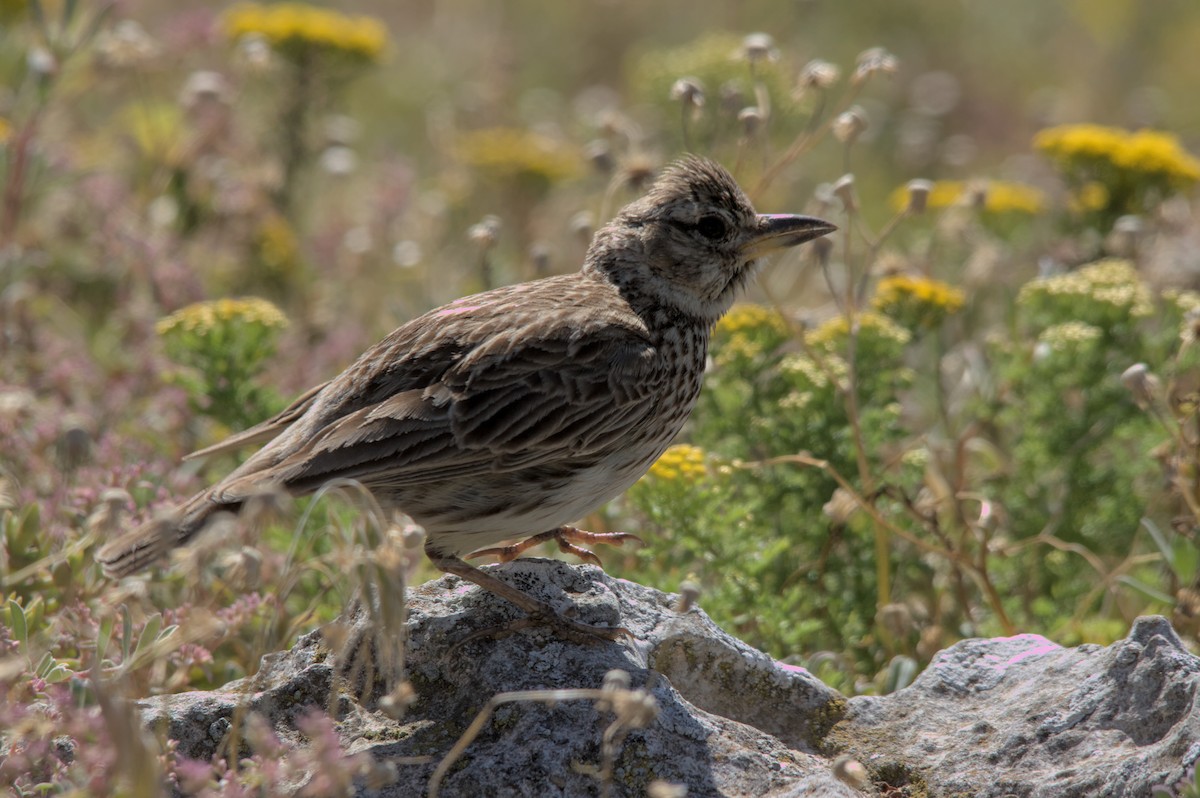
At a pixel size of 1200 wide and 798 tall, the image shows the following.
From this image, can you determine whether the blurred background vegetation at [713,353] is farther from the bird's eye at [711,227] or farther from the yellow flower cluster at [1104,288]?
the bird's eye at [711,227]

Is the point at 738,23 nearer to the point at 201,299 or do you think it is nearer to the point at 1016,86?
the point at 1016,86

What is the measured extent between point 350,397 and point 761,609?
5.33ft

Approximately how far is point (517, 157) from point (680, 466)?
14.4ft

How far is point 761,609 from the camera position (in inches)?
189

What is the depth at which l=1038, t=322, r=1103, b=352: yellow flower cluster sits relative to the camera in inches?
217

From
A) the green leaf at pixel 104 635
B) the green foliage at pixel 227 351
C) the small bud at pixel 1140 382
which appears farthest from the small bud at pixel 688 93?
the green leaf at pixel 104 635

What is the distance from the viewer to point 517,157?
28.9 feet

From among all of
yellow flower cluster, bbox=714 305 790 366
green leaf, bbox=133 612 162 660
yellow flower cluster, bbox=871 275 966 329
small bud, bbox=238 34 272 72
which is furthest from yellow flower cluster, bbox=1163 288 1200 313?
small bud, bbox=238 34 272 72

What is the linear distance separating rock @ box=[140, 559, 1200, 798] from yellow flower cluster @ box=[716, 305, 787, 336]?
174cm

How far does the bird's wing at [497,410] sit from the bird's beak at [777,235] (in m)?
0.66

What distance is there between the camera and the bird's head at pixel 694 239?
4.95 metres

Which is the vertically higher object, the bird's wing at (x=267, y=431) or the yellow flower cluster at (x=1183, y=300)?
the yellow flower cluster at (x=1183, y=300)

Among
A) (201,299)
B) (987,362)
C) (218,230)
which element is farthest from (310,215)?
(987,362)

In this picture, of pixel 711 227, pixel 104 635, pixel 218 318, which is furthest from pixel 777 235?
pixel 104 635
